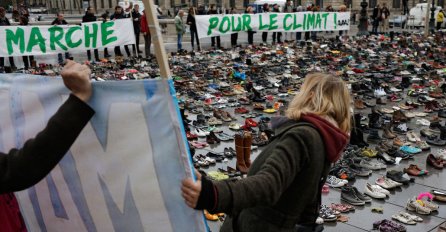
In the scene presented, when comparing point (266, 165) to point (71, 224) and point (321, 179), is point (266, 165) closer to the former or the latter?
point (321, 179)

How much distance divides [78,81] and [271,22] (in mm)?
20184

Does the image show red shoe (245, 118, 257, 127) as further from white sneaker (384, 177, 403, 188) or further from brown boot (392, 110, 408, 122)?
white sneaker (384, 177, 403, 188)

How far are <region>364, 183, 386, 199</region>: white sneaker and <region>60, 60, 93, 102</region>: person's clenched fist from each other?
14.3 feet

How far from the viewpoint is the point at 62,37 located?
15594 mm

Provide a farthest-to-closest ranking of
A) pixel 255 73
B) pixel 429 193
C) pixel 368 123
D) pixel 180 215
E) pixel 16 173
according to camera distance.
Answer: pixel 255 73 < pixel 368 123 < pixel 429 193 < pixel 180 215 < pixel 16 173

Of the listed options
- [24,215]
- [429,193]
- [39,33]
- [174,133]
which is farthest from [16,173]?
[39,33]

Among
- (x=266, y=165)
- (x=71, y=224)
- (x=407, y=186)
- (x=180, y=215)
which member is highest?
(x=266, y=165)

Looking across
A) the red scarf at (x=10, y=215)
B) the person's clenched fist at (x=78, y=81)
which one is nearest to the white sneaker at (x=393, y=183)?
the red scarf at (x=10, y=215)

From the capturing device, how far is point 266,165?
6.41 feet

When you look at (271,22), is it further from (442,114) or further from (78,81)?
(78,81)

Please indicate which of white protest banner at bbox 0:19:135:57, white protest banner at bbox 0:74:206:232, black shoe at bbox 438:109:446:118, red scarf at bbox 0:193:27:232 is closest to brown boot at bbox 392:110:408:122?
black shoe at bbox 438:109:446:118

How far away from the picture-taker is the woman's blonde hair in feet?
7.29

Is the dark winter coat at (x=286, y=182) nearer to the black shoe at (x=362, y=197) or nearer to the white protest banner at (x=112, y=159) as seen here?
the white protest banner at (x=112, y=159)

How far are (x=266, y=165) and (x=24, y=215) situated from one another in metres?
1.30
